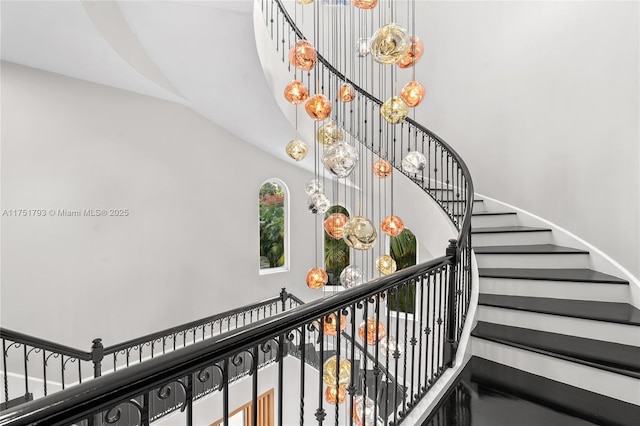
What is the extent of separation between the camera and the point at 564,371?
2.28 metres

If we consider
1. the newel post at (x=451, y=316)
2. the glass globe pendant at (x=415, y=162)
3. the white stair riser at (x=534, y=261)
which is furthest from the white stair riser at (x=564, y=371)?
the glass globe pendant at (x=415, y=162)

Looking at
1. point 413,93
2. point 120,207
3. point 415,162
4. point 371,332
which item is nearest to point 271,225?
point 120,207

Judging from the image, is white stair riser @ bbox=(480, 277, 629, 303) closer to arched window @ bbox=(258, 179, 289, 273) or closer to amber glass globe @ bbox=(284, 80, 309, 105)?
amber glass globe @ bbox=(284, 80, 309, 105)

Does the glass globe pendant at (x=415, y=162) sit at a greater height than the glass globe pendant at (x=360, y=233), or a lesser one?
greater

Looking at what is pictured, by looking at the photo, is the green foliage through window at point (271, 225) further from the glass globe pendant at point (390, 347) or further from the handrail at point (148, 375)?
the handrail at point (148, 375)

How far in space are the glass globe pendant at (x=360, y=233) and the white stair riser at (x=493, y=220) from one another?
7.05 feet

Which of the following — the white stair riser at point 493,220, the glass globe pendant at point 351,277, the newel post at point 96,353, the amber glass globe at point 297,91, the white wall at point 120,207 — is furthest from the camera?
the white stair riser at point 493,220

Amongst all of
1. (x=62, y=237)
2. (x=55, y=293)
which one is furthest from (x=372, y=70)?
(x=55, y=293)

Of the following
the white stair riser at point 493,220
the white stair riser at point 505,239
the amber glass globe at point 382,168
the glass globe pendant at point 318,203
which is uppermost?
the amber glass globe at point 382,168

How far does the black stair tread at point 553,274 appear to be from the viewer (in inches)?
116

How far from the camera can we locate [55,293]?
180 inches

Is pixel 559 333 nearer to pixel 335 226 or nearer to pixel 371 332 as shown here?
pixel 371 332

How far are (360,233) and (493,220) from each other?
100 inches

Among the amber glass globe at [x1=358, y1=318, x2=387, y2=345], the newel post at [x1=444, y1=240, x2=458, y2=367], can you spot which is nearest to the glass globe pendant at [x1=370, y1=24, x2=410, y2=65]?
the newel post at [x1=444, y1=240, x2=458, y2=367]
